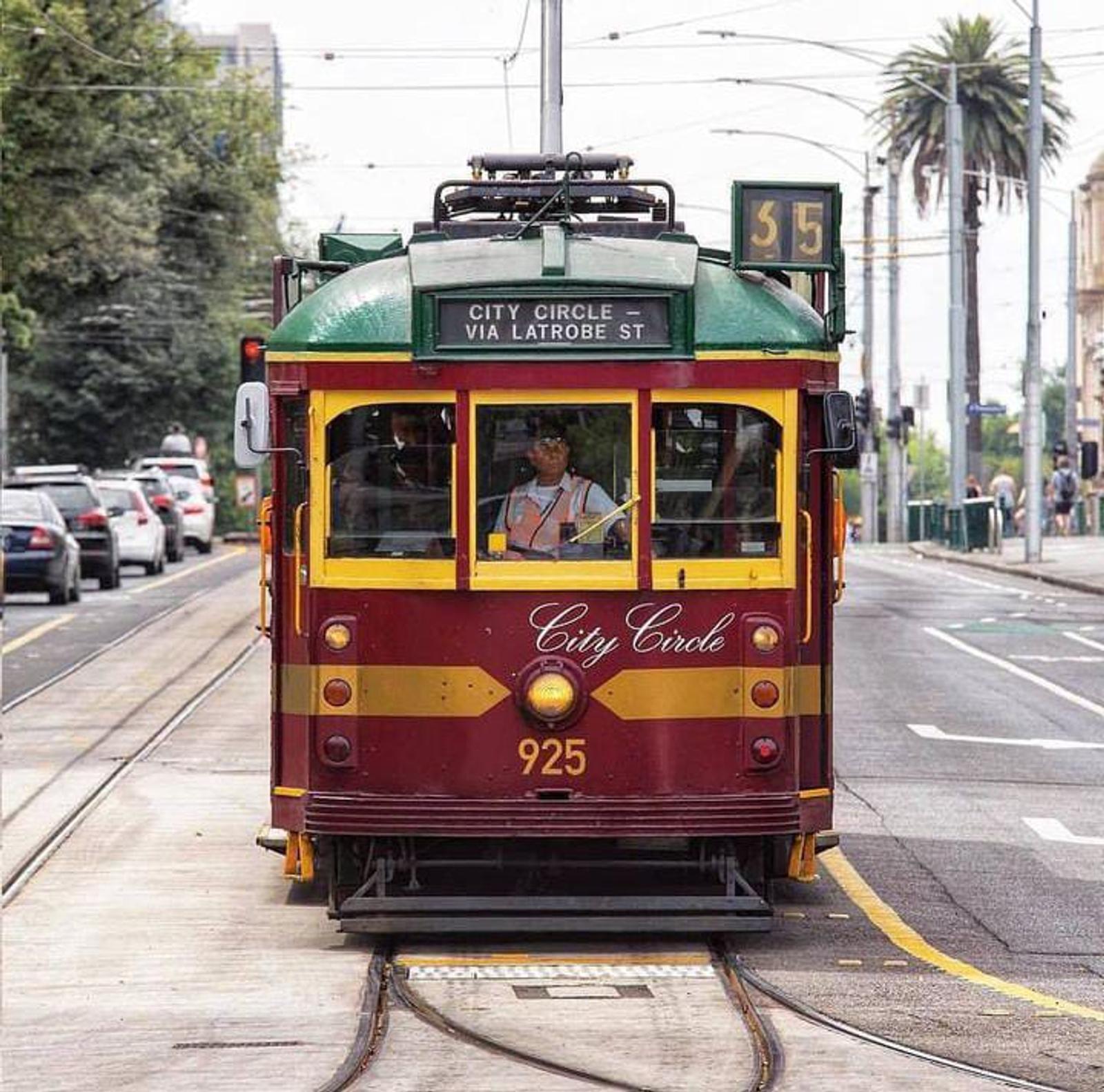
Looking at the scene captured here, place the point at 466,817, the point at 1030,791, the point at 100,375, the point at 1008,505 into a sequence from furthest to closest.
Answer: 1. the point at 100,375
2. the point at 1008,505
3. the point at 1030,791
4. the point at 466,817

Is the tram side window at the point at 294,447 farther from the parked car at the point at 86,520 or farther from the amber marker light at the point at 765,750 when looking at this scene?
the parked car at the point at 86,520

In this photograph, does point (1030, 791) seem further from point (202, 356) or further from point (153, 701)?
point (202, 356)

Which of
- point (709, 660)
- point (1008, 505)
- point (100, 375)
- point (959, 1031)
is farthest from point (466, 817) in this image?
point (100, 375)

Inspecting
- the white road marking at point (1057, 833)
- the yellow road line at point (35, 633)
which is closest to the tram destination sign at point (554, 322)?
the white road marking at point (1057, 833)

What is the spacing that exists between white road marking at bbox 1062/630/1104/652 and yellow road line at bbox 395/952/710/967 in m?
17.1

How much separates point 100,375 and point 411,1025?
215ft

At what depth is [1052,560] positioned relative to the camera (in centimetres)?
4669

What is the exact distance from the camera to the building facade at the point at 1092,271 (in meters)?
85.7

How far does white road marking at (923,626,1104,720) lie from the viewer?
21484mm

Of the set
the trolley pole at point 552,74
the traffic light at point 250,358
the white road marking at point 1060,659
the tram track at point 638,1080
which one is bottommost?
the white road marking at point 1060,659

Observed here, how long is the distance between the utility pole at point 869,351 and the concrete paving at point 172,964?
176 ft

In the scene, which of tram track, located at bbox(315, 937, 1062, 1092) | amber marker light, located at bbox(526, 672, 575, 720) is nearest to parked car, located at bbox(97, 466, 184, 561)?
amber marker light, located at bbox(526, 672, 575, 720)

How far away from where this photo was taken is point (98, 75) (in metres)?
54.9

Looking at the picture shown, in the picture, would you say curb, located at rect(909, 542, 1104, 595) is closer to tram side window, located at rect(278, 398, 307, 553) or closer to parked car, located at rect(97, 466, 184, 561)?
parked car, located at rect(97, 466, 184, 561)
